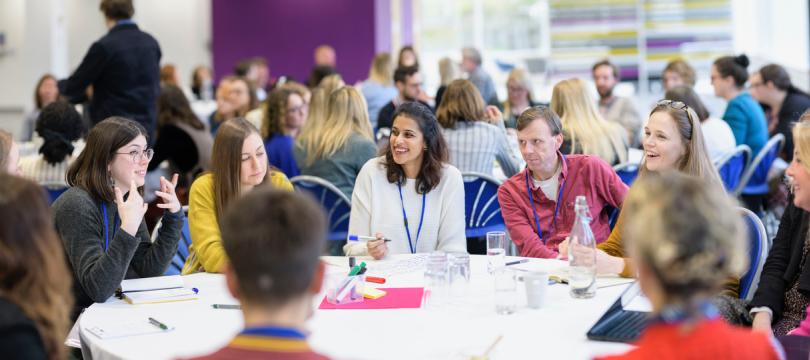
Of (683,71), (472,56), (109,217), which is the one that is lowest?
(109,217)

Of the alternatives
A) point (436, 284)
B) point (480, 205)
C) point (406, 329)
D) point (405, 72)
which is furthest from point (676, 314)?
point (405, 72)

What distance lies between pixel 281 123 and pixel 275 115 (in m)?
0.06

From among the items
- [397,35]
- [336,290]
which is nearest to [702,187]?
[336,290]

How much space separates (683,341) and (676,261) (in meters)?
0.14

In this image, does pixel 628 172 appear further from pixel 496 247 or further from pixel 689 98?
pixel 496 247

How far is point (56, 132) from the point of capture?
16.7ft

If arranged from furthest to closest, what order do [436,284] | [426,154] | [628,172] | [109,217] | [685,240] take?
[628,172] < [426,154] < [109,217] < [436,284] < [685,240]

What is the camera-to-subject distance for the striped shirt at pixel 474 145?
4883mm

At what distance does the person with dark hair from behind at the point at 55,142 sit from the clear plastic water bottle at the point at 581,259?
345cm

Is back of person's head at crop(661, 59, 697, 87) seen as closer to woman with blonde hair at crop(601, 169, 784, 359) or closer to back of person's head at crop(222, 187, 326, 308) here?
woman with blonde hair at crop(601, 169, 784, 359)

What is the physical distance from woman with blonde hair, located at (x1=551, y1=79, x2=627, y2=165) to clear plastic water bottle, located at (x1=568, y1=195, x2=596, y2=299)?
7.78 ft

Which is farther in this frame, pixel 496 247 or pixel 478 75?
pixel 478 75

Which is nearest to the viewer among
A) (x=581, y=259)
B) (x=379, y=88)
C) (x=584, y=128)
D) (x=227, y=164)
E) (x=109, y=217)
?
(x=581, y=259)

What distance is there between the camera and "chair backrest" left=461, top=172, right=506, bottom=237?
433 centimetres
